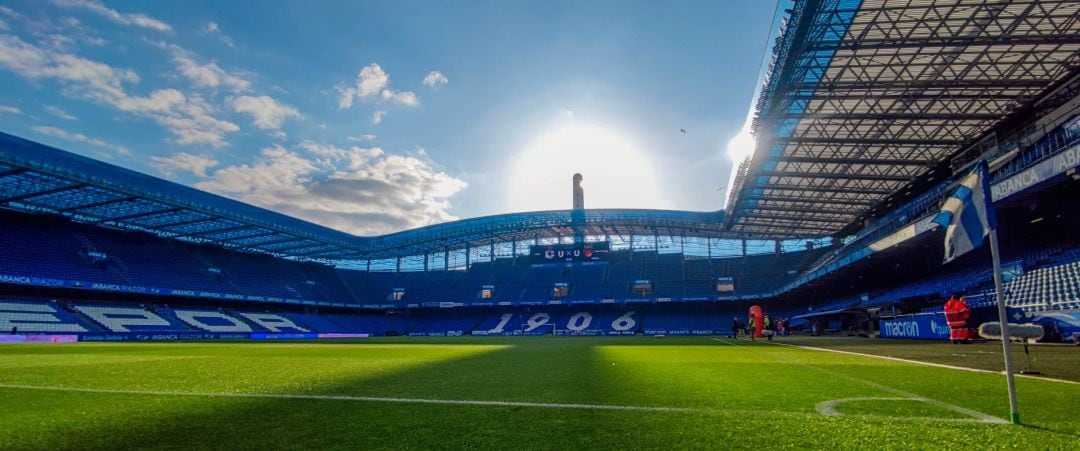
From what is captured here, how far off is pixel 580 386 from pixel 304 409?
3.56 meters

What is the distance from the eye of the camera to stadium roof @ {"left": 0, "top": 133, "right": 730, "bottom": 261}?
2952 cm

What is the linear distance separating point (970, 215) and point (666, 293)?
52720 millimetres

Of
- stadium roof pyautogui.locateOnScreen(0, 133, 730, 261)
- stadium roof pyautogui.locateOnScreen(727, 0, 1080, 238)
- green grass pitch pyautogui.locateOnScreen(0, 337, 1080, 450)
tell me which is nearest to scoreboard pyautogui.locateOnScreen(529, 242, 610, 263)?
stadium roof pyautogui.locateOnScreen(0, 133, 730, 261)

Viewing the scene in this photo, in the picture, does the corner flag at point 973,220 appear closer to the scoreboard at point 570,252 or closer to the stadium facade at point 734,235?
the stadium facade at point 734,235

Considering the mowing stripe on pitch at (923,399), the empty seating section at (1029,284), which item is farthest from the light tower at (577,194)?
the mowing stripe on pitch at (923,399)

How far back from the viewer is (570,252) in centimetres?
5781

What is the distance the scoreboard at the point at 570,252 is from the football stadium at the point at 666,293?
0.32 m

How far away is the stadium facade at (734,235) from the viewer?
62.3 feet

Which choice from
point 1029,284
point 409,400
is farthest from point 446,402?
point 1029,284

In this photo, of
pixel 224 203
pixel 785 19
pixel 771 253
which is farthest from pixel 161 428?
pixel 771 253

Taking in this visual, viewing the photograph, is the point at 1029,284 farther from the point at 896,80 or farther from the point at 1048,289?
the point at 896,80

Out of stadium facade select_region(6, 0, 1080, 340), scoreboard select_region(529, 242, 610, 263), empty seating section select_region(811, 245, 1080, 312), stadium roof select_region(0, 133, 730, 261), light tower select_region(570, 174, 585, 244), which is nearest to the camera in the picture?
empty seating section select_region(811, 245, 1080, 312)

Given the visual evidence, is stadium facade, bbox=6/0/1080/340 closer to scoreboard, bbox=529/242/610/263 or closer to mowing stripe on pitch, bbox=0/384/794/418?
scoreboard, bbox=529/242/610/263

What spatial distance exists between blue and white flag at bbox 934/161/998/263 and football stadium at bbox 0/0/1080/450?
32 millimetres
